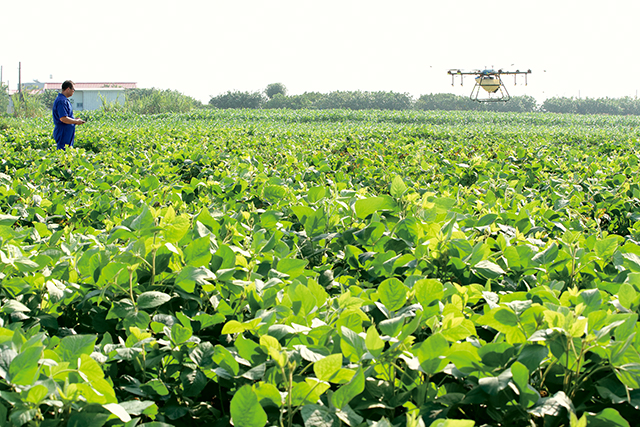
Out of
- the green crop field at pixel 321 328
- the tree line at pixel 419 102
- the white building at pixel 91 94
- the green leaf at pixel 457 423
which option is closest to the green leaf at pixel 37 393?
the green crop field at pixel 321 328

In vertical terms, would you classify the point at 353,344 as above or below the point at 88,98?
below

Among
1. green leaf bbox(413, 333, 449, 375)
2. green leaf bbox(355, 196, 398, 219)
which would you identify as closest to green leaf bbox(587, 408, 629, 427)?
green leaf bbox(413, 333, 449, 375)

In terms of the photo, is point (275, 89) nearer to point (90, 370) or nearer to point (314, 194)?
point (314, 194)

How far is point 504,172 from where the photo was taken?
472 cm

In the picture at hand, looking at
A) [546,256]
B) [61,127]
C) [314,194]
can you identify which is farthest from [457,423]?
[61,127]

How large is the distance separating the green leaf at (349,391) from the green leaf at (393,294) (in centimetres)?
40

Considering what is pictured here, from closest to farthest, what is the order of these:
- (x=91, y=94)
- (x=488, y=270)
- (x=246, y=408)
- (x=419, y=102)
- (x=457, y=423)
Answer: (x=457, y=423)
(x=246, y=408)
(x=488, y=270)
(x=419, y=102)
(x=91, y=94)

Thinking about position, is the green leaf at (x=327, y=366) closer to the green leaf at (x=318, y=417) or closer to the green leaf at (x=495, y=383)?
the green leaf at (x=318, y=417)

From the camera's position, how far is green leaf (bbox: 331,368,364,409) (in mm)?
879

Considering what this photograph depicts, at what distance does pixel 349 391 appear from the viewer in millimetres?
881

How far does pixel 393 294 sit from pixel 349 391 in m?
0.43

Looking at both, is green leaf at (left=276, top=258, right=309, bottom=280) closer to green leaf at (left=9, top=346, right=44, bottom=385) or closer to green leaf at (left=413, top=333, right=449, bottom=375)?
green leaf at (left=413, top=333, right=449, bottom=375)

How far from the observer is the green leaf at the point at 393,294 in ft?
4.09

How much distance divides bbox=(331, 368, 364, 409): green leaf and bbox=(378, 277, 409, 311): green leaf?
40cm
